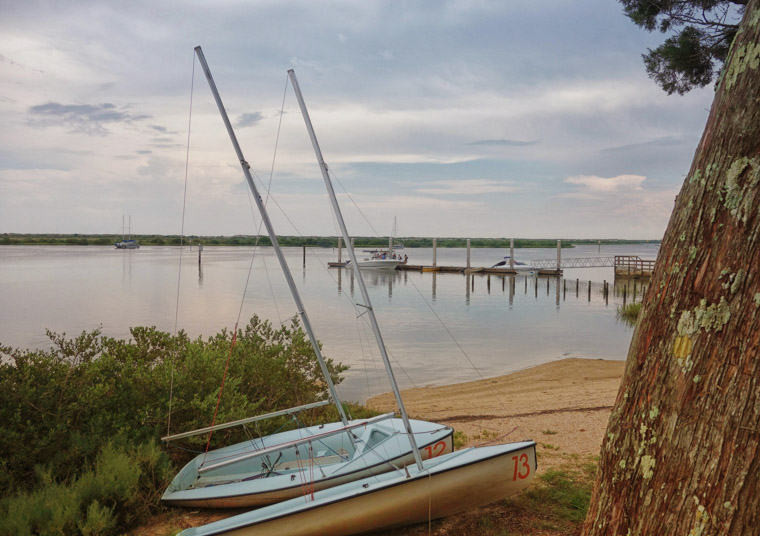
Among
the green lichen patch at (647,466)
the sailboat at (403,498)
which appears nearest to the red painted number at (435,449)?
the sailboat at (403,498)

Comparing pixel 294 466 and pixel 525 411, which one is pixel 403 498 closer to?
pixel 294 466

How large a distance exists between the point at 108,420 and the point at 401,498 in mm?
4489

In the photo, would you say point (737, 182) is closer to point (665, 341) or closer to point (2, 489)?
point (665, 341)

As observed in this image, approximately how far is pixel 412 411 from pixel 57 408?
22.5 ft

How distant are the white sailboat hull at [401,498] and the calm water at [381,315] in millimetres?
5288

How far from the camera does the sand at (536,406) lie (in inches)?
337

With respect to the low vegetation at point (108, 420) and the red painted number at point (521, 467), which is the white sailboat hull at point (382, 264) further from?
the red painted number at point (521, 467)

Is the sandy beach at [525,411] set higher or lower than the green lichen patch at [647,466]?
lower

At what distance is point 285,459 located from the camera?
7492mm

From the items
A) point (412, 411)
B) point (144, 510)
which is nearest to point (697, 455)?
point (144, 510)

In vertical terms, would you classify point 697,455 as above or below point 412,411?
Result: above

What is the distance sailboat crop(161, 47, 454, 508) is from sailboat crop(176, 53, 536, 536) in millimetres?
499

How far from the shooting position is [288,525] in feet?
17.0

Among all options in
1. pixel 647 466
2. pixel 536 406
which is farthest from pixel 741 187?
pixel 536 406
